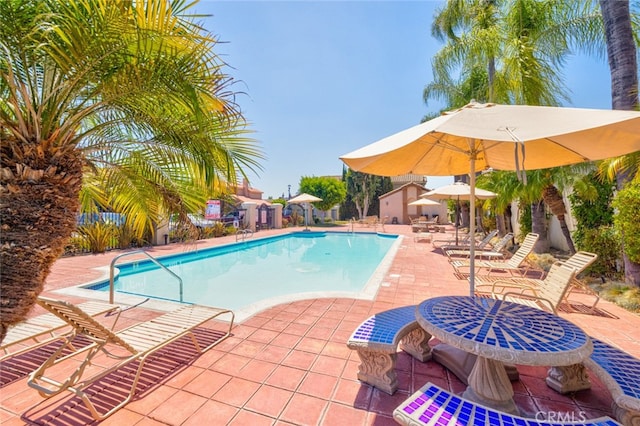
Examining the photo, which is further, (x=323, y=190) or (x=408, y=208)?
(x=408, y=208)

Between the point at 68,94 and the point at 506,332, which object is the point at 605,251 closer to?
the point at 506,332

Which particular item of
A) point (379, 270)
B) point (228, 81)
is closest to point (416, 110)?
point (379, 270)

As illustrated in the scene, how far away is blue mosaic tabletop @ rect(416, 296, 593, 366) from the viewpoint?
2053 mm

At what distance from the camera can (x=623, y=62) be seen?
5785 mm

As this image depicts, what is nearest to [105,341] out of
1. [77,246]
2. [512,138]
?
[512,138]

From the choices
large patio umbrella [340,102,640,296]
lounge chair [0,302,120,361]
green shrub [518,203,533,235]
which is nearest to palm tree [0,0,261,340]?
lounge chair [0,302,120,361]

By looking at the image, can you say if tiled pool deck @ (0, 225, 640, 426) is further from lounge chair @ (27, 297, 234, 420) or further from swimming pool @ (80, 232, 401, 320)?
swimming pool @ (80, 232, 401, 320)

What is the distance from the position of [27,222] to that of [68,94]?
116 centimetres

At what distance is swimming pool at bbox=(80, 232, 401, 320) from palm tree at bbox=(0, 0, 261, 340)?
11.0 ft

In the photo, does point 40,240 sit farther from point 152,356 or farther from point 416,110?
point 416,110

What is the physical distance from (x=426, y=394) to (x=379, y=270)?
20.6 ft

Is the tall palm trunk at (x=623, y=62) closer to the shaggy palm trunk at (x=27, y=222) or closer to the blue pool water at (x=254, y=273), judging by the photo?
the blue pool water at (x=254, y=273)

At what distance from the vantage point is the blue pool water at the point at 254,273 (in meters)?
7.93

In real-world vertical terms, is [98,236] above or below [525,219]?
below
